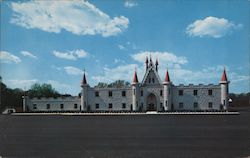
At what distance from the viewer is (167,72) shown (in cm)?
5372

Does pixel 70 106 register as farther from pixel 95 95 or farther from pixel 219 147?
pixel 219 147

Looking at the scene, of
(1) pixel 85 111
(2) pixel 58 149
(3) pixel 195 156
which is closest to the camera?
(3) pixel 195 156

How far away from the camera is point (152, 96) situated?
53625 mm

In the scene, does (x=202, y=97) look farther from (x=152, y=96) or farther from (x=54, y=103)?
(x=54, y=103)

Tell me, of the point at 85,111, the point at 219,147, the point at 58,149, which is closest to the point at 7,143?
the point at 58,149

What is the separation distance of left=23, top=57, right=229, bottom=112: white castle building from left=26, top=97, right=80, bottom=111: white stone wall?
17cm

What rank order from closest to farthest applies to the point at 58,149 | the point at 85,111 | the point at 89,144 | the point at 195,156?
the point at 195,156, the point at 58,149, the point at 89,144, the point at 85,111

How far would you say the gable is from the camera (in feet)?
175

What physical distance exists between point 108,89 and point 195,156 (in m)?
41.7

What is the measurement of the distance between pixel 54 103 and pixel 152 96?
16.0m

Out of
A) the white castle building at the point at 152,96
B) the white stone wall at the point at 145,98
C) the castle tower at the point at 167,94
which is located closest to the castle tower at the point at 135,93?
the white castle building at the point at 152,96

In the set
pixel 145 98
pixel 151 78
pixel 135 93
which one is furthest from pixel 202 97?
pixel 135 93

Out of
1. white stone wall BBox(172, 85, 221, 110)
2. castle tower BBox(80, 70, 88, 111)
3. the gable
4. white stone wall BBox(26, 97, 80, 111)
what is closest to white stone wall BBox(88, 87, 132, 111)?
castle tower BBox(80, 70, 88, 111)

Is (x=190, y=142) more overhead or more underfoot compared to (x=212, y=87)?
more underfoot
